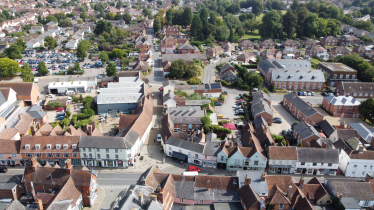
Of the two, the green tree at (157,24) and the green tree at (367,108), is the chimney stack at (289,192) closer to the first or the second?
the green tree at (367,108)

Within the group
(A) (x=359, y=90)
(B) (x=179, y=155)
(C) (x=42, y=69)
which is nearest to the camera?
(B) (x=179, y=155)

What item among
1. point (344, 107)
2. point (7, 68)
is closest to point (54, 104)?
point (7, 68)

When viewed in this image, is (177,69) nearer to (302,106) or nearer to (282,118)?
(282,118)

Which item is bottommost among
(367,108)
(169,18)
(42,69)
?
(367,108)

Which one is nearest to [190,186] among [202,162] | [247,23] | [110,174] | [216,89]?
[202,162]

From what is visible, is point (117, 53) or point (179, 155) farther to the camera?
point (117, 53)

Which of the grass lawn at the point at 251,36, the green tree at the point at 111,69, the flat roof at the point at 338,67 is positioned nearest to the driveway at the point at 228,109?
the green tree at the point at 111,69

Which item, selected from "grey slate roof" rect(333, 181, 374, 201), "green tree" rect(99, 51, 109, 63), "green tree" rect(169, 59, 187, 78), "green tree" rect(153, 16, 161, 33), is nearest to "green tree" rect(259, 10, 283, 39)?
"green tree" rect(153, 16, 161, 33)
